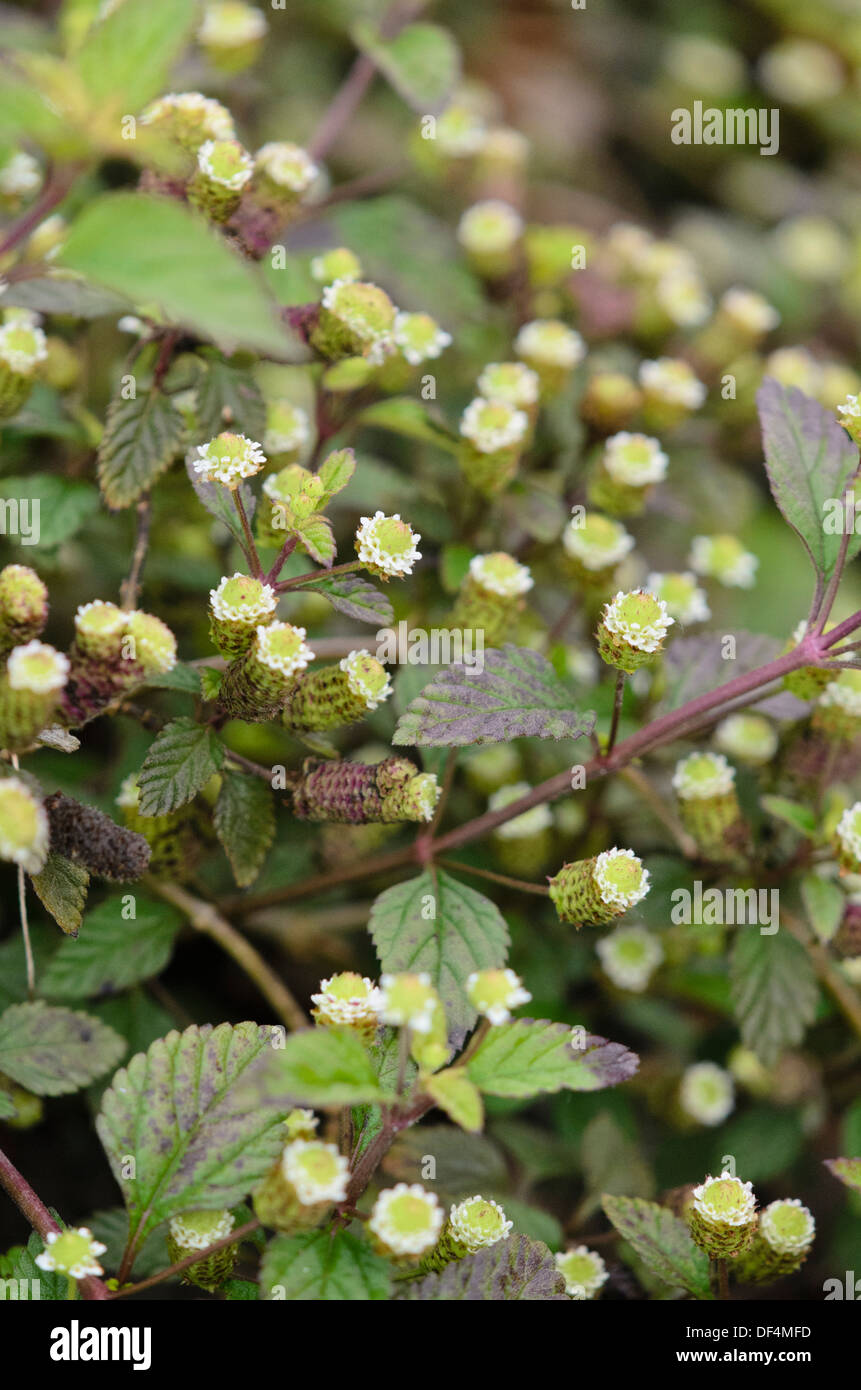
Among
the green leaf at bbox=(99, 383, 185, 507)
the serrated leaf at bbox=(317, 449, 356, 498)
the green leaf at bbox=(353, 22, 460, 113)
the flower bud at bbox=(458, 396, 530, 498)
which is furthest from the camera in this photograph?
the green leaf at bbox=(353, 22, 460, 113)

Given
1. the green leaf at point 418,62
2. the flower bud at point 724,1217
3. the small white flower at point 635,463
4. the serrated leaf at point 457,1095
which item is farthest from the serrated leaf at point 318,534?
the green leaf at point 418,62

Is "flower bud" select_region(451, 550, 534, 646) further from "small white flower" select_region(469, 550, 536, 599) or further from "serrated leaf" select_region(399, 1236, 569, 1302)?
"serrated leaf" select_region(399, 1236, 569, 1302)

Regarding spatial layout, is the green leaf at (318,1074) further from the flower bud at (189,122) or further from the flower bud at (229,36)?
the flower bud at (229,36)

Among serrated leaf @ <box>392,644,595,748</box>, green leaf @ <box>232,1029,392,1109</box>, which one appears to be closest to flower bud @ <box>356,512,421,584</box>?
serrated leaf @ <box>392,644,595,748</box>

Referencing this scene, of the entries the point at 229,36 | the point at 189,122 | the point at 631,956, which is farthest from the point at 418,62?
the point at 631,956

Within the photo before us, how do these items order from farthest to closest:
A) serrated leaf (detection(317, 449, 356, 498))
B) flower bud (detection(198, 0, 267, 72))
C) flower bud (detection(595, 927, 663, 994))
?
1. flower bud (detection(198, 0, 267, 72))
2. flower bud (detection(595, 927, 663, 994))
3. serrated leaf (detection(317, 449, 356, 498))
